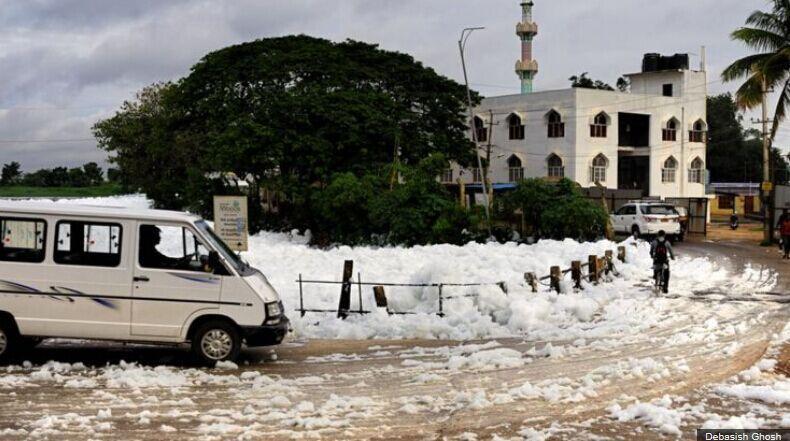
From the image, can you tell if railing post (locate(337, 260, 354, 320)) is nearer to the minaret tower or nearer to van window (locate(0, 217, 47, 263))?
van window (locate(0, 217, 47, 263))

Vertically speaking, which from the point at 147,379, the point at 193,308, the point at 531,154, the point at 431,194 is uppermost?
the point at 531,154

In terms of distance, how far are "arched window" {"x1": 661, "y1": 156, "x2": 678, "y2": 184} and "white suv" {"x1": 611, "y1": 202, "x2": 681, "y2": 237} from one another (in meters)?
21.9

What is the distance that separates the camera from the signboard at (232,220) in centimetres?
1666

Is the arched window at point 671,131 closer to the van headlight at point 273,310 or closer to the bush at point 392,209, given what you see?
the bush at point 392,209

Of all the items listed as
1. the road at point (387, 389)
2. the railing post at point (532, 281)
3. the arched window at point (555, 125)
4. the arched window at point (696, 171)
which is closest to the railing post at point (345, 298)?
the road at point (387, 389)

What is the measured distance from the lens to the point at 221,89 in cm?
4659

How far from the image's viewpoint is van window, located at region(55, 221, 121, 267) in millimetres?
11531

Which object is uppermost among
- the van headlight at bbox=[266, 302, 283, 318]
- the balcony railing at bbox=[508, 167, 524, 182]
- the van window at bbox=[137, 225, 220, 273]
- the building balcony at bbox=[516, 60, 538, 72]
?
the building balcony at bbox=[516, 60, 538, 72]

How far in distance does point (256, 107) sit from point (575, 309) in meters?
32.3

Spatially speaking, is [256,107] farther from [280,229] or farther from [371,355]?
[371,355]

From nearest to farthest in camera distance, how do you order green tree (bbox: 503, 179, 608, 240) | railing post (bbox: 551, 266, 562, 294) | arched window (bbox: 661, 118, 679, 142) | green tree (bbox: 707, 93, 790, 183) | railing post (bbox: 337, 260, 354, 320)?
railing post (bbox: 337, 260, 354, 320) < railing post (bbox: 551, 266, 562, 294) < green tree (bbox: 503, 179, 608, 240) < arched window (bbox: 661, 118, 679, 142) < green tree (bbox: 707, 93, 790, 183)

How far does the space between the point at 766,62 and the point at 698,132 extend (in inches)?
1149

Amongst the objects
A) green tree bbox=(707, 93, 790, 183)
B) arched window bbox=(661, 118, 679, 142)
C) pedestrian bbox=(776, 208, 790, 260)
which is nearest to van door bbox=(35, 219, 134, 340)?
pedestrian bbox=(776, 208, 790, 260)

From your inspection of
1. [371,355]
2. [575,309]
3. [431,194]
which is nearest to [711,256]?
[431,194]
